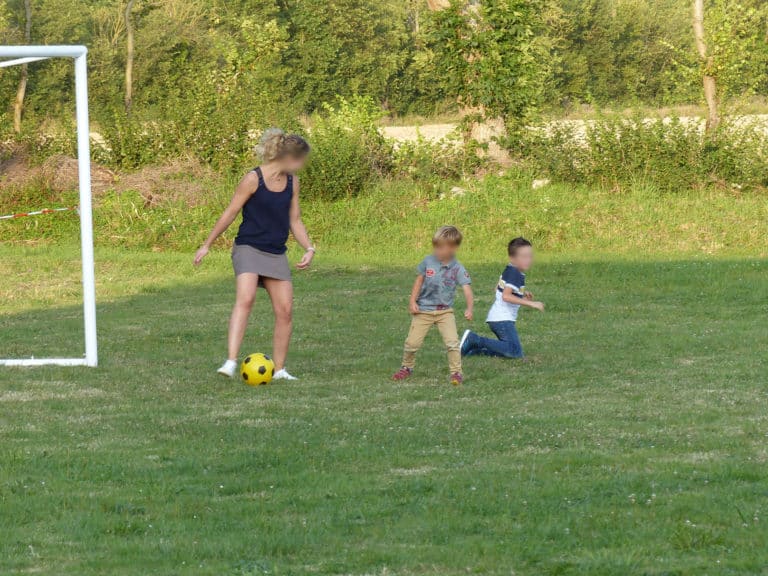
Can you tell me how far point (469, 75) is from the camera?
2475 cm

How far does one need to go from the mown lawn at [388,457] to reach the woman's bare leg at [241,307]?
36 centimetres

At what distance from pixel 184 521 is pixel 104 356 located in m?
5.97

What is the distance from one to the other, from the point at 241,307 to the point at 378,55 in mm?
45085

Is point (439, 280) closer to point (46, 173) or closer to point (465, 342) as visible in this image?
point (465, 342)

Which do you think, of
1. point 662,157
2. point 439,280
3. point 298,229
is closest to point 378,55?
point 662,157

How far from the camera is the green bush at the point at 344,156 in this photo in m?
23.2

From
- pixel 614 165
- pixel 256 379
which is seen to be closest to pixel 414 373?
pixel 256 379

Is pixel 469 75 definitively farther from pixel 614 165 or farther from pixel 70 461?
pixel 70 461

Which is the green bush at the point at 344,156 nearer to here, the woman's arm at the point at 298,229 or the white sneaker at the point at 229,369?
the woman's arm at the point at 298,229

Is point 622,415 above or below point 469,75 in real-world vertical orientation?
below

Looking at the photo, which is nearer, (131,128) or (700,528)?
(700,528)

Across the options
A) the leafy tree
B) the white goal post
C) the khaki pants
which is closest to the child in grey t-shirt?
the khaki pants

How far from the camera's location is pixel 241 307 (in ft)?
31.8

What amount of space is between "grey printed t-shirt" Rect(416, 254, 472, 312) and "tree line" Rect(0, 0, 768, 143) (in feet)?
47.4
